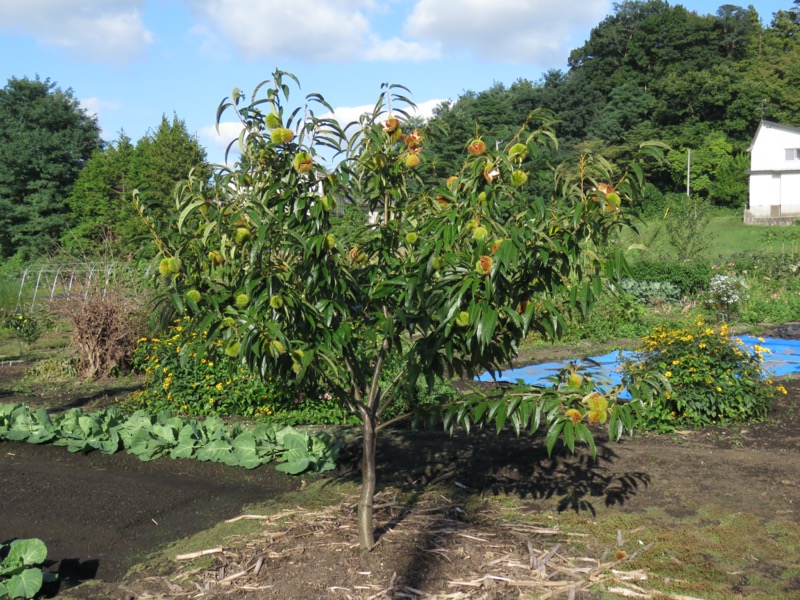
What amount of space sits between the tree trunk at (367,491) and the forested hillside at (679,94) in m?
40.5

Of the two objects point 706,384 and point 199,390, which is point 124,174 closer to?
point 199,390

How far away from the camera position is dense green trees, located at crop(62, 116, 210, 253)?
93.6 feet

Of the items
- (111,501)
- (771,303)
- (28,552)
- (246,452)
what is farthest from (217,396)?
(771,303)

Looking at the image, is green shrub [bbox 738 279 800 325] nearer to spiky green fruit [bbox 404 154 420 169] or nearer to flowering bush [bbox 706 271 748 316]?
flowering bush [bbox 706 271 748 316]

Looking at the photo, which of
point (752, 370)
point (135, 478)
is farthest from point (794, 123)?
point (135, 478)

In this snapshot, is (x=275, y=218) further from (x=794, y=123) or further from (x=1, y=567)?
(x=794, y=123)

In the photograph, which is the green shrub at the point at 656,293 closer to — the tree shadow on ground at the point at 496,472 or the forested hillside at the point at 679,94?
the tree shadow on ground at the point at 496,472

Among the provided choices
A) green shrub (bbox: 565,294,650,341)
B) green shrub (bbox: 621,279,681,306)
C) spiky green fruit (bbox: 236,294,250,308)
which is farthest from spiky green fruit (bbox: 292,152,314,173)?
green shrub (bbox: 621,279,681,306)

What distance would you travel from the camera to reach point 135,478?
5598 millimetres

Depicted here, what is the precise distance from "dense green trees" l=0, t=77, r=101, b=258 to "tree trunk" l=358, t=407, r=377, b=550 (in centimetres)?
3540

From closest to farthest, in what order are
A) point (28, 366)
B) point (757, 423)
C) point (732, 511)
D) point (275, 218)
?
point (275, 218)
point (732, 511)
point (757, 423)
point (28, 366)

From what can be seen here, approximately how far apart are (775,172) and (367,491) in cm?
4675

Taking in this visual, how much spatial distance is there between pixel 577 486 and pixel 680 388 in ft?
6.40

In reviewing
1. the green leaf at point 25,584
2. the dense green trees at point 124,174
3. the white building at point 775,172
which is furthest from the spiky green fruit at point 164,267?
the white building at point 775,172
